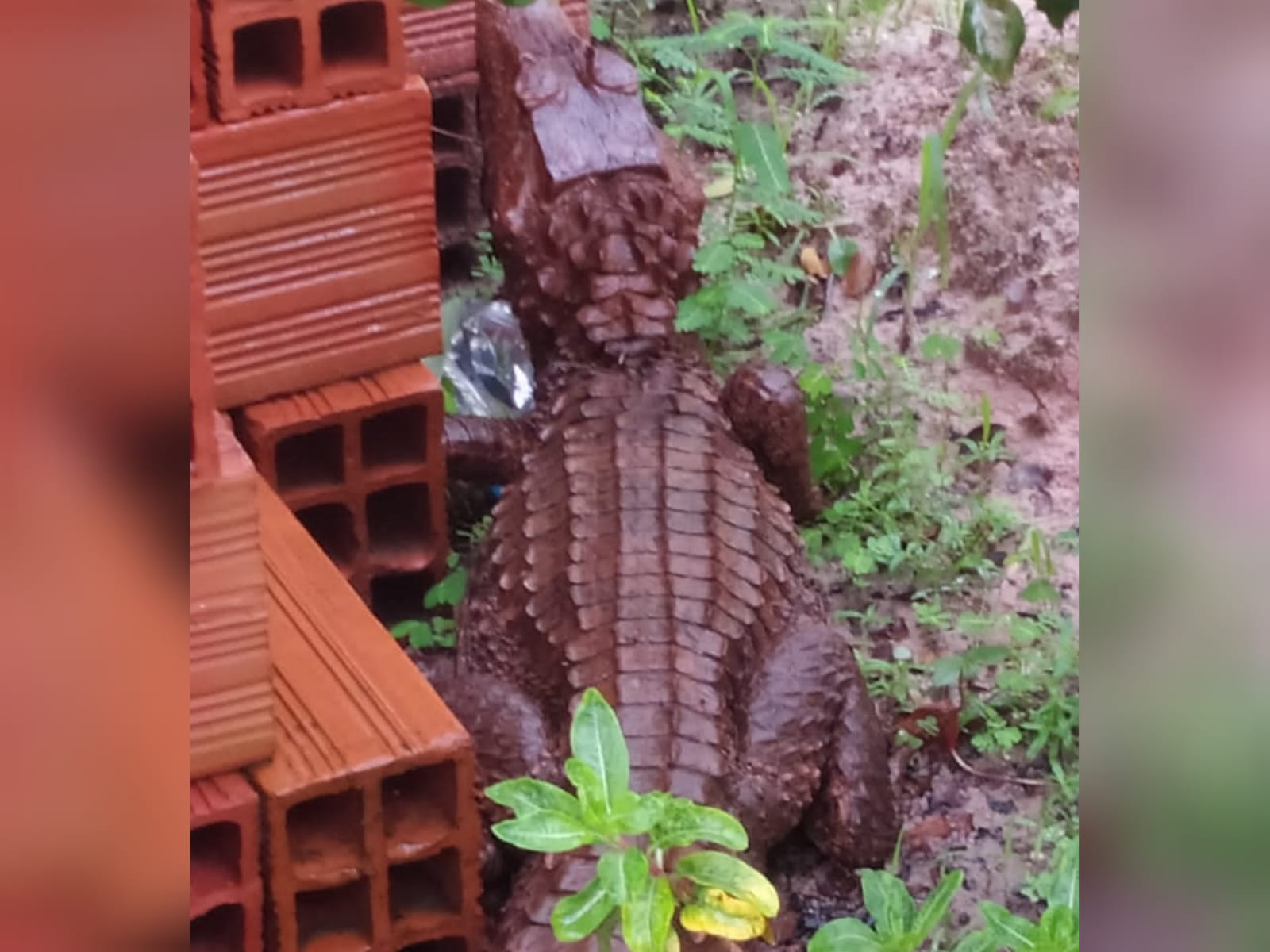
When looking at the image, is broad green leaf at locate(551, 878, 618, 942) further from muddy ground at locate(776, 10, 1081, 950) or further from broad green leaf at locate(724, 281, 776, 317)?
broad green leaf at locate(724, 281, 776, 317)

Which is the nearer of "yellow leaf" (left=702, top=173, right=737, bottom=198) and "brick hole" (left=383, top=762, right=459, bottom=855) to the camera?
"brick hole" (left=383, top=762, right=459, bottom=855)

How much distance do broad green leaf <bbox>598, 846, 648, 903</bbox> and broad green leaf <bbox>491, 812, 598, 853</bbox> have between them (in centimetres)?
2

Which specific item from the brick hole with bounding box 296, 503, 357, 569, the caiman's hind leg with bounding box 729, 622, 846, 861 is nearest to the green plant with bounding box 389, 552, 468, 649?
the brick hole with bounding box 296, 503, 357, 569

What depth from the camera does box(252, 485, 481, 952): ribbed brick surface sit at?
60.2 inches

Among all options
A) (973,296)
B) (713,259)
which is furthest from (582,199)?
(973,296)

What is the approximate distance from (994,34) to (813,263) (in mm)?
1805

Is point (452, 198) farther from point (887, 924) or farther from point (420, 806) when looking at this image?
point (887, 924)

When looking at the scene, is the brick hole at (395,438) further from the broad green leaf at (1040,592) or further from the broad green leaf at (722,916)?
the broad green leaf at (722,916)

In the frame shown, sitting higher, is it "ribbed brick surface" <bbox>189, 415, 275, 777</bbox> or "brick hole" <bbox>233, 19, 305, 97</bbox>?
"brick hole" <bbox>233, 19, 305, 97</bbox>

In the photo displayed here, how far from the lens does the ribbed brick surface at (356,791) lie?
1.53 meters

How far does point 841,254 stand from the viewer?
2885mm
